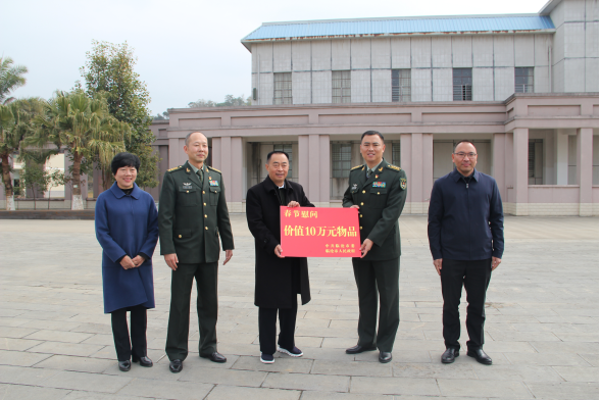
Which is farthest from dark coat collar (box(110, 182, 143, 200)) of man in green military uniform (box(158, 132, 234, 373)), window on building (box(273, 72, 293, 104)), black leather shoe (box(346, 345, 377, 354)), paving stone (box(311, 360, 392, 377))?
window on building (box(273, 72, 293, 104))

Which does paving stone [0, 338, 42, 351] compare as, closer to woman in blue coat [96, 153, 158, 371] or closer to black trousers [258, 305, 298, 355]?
woman in blue coat [96, 153, 158, 371]

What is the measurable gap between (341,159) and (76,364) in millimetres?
22533

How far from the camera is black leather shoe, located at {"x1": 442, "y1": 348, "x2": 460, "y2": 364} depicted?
3.78m

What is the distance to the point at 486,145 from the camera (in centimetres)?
2466

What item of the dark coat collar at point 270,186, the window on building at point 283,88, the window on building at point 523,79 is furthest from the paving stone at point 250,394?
the window on building at point 523,79

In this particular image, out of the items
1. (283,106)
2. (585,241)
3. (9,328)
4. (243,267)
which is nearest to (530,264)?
(585,241)

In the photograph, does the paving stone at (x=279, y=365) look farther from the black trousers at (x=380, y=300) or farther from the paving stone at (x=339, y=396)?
the black trousers at (x=380, y=300)

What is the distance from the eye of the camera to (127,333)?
3.78 metres

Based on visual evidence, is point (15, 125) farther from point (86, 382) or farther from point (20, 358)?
point (86, 382)

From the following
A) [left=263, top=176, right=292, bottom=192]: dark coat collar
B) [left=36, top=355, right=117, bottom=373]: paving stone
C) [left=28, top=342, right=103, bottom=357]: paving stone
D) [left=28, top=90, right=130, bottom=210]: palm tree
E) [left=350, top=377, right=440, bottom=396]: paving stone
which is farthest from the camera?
[left=28, top=90, right=130, bottom=210]: palm tree

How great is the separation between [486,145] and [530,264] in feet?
57.7

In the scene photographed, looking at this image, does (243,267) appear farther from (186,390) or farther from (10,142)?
(10,142)

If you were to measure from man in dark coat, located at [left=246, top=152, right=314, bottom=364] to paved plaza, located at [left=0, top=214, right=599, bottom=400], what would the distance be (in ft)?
0.79

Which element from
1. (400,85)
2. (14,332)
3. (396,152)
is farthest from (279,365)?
(400,85)
